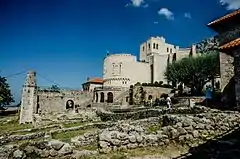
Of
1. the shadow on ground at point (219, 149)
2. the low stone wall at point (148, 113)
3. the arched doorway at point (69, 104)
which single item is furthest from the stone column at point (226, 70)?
the arched doorway at point (69, 104)

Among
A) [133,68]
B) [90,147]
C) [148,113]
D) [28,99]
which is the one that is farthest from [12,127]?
[133,68]

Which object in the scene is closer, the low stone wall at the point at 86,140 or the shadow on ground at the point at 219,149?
the shadow on ground at the point at 219,149

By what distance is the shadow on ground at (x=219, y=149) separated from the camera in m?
9.94

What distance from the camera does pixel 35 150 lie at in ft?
35.1

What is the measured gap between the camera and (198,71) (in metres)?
53.8

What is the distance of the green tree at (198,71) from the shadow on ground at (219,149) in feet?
141

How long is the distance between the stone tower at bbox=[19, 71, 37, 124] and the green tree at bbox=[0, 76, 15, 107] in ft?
55.0

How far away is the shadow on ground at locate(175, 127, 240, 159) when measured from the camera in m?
9.94

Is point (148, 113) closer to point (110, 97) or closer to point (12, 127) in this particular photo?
point (12, 127)

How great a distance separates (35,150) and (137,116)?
15.7 metres

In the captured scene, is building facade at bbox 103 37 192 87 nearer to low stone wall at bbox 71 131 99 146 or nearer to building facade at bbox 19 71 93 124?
building facade at bbox 19 71 93 124

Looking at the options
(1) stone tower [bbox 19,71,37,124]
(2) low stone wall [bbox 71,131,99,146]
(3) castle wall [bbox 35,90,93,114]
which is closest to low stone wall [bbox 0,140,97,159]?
(2) low stone wall [bbox 71,131,99,146]

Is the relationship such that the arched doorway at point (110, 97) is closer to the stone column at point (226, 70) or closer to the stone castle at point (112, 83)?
the stone castle at point (112, 83)

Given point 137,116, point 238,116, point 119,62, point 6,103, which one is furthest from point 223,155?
point 119,62
